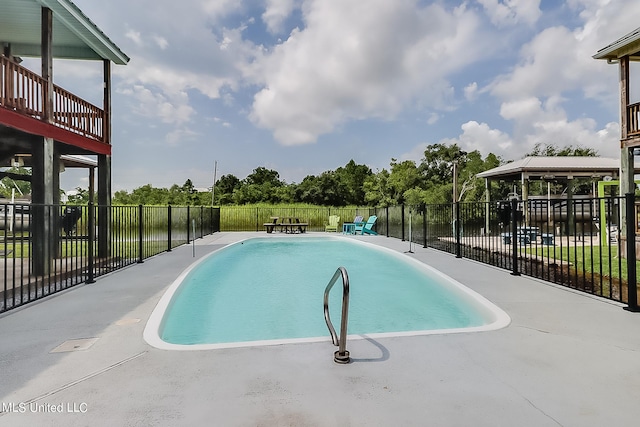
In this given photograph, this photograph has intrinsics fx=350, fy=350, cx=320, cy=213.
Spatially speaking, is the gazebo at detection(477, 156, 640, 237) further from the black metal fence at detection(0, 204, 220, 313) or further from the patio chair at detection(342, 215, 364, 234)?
the black metal fence at detection(0, 204, 220, 313)

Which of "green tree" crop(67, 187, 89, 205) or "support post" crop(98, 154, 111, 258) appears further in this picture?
"green tree" crop(67, 187, 89, 205)

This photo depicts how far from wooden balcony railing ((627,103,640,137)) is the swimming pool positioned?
20.9 ft

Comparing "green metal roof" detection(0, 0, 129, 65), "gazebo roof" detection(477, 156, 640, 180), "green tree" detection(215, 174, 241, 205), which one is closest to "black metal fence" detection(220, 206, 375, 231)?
"gazebo roof" detection(477, 156, 640, 180)

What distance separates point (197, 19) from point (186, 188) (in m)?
31.4

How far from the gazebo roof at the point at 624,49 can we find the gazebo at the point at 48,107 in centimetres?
1175

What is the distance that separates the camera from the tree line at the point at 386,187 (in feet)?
88.9

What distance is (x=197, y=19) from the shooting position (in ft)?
39.4

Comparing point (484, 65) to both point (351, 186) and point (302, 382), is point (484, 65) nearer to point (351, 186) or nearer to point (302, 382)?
point (302, 382)

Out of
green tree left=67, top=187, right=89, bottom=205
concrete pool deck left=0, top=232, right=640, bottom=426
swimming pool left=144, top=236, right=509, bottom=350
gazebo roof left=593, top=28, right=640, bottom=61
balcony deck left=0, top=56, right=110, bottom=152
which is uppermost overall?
gazebo roof left=593, top=28, right=640, bottom=61

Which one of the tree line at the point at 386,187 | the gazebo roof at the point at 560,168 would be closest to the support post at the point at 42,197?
the gazebo roof at the point at 560,168

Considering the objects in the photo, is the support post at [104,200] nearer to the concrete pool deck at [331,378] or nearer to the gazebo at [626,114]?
the concrete pool deck at [331,378]

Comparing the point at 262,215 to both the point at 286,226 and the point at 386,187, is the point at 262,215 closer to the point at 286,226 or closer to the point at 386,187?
the point at 286,226

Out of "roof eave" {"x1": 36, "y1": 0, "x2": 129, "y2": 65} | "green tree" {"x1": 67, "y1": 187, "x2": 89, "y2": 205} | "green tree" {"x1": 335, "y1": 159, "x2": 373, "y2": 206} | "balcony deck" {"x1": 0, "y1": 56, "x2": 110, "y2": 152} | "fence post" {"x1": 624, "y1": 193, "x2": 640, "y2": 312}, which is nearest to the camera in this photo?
"fence post" {"x1": 624, "y1": 193, "x2": 640, "y2": 312}

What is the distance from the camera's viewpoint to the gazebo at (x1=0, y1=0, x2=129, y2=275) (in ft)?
20.1
